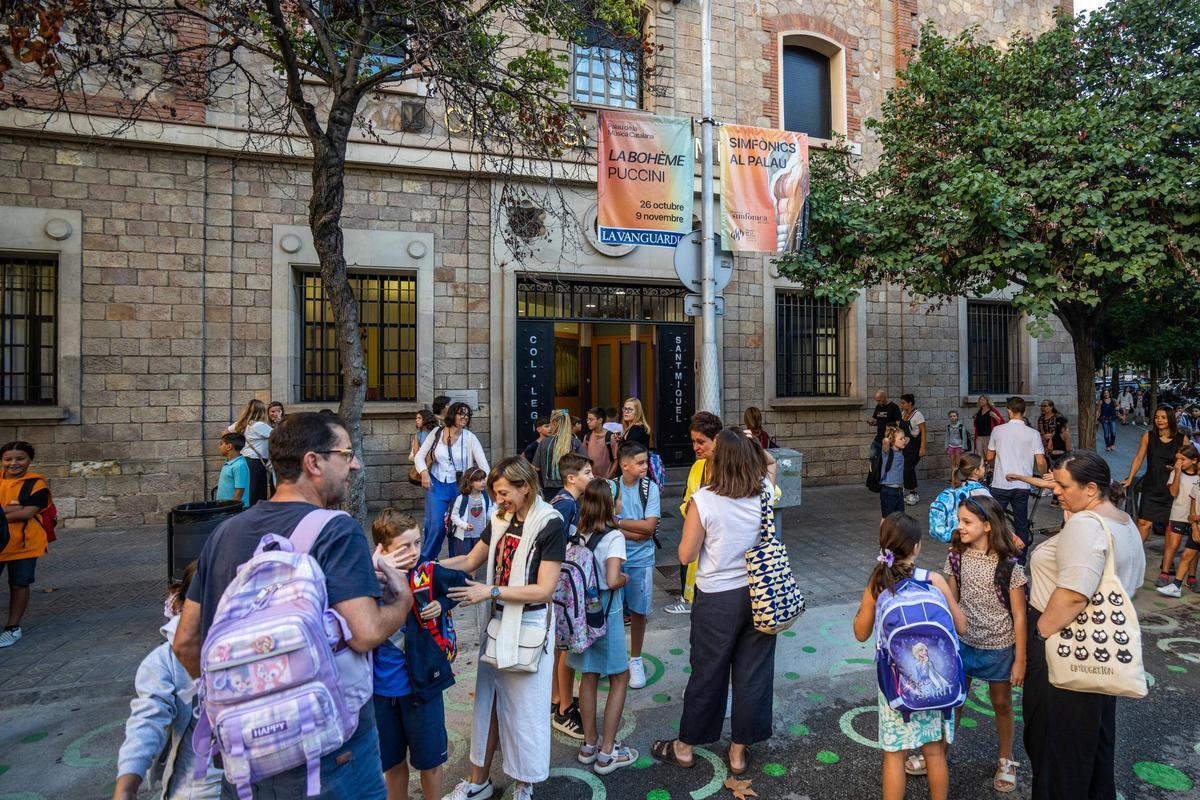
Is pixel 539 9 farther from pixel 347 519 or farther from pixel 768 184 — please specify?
pixel 347 519

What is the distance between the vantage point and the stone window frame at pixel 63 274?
28.6 ft

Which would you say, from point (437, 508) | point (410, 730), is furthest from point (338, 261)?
point (410, 730)

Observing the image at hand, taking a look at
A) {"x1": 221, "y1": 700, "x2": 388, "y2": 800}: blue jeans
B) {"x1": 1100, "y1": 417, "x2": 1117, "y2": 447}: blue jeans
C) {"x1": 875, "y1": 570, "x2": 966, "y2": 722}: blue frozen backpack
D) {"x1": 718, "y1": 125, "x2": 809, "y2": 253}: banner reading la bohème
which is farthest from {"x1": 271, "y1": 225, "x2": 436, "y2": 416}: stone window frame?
{"x1": 1100, "y1": 417, "x2": 1117, "y2": 447}: blue jeans

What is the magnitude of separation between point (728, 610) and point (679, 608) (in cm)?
269

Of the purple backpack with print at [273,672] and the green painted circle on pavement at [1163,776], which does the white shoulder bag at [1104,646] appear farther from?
the purple backpack with print at [273,672]

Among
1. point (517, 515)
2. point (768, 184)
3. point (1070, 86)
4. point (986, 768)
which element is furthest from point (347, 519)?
point (1070, 86)

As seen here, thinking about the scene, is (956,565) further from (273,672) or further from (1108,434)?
(1108,434)

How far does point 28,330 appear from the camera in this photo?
9.05 m

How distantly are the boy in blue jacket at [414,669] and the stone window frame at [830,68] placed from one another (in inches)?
480

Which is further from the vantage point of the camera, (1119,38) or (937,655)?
(1119,38)

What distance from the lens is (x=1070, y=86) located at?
340 inches

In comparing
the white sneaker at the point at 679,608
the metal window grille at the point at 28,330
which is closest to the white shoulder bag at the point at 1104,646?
the white sneaker at the point at 679,608

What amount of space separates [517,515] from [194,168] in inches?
361

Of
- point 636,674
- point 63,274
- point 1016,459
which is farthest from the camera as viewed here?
point 63,274
